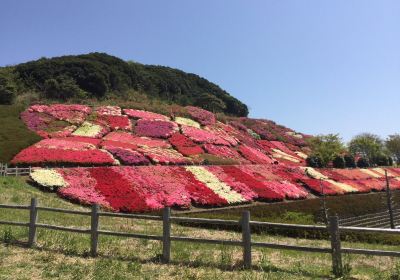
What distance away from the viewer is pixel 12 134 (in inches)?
1677

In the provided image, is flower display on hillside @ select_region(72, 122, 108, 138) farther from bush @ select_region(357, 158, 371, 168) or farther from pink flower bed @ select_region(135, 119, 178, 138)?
bush @ select_region(357, 158, 371, 168)

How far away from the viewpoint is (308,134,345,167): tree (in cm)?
6675

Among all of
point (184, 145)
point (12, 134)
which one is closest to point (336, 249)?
point (12, 134)

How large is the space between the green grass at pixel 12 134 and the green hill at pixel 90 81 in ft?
21.9

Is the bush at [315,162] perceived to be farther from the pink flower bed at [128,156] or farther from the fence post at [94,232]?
the fence post at [94,232]

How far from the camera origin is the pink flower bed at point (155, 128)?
54.7 metres

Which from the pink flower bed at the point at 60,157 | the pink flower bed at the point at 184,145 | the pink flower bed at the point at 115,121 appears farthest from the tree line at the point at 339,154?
the pink flower bed at the point at 60,157

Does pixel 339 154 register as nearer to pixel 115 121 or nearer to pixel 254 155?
pixel 254 155

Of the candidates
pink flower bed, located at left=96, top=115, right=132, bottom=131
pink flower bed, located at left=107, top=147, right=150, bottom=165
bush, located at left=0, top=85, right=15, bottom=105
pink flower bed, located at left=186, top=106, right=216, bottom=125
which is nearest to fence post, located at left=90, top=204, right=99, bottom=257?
pink flower bed, located at left=107, top=147, right=150, bottom=165

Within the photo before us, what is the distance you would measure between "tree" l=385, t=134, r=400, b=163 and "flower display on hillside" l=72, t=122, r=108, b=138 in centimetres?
9081

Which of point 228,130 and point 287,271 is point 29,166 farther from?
point 228,130

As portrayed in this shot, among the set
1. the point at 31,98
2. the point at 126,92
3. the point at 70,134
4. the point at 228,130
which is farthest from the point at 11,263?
the point at 126,92

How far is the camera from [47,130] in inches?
1875

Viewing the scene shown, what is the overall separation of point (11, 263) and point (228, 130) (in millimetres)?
61860
